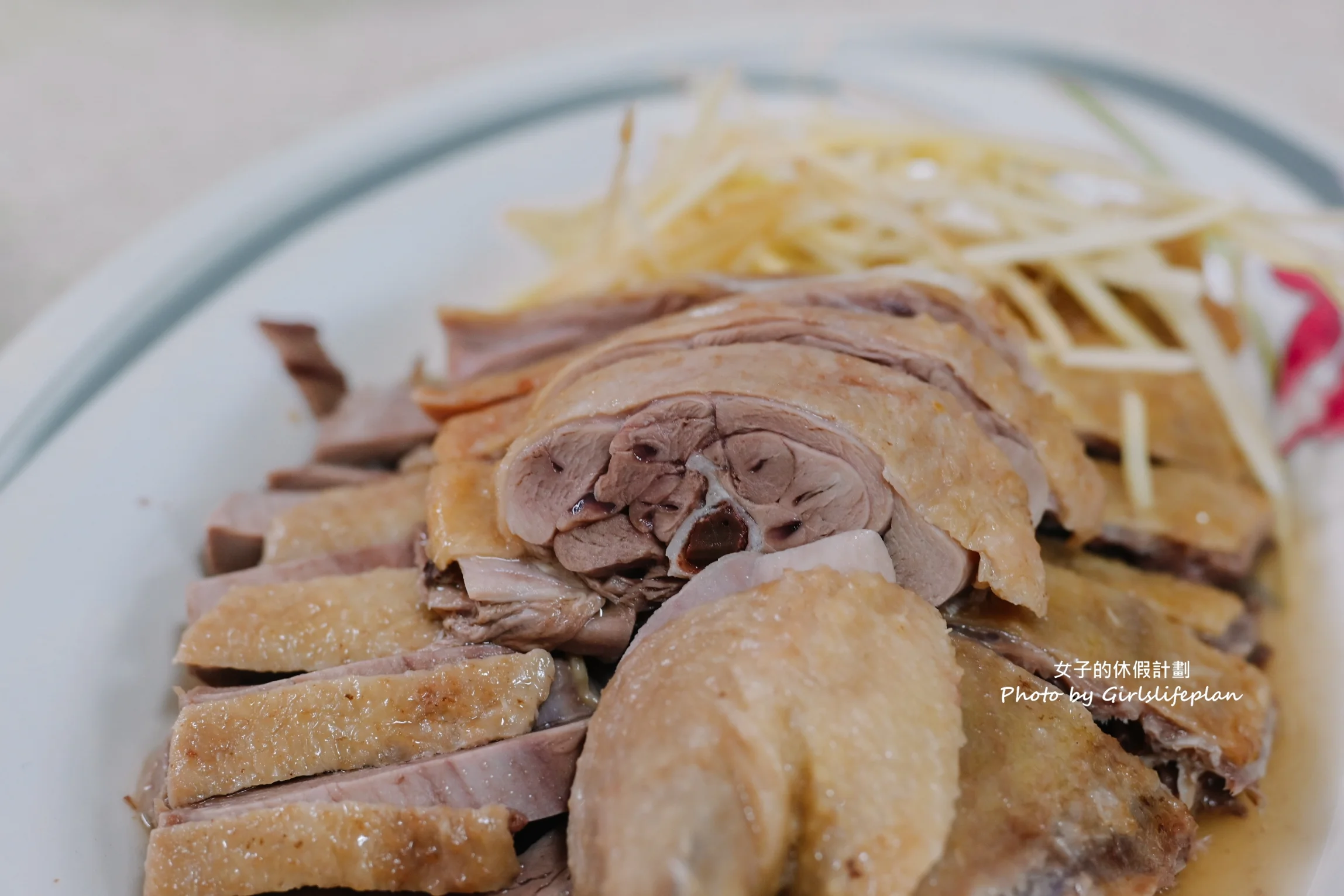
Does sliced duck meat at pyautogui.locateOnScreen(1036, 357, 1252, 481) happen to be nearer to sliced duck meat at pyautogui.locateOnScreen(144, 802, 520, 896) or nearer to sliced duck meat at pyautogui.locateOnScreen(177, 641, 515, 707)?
sliced duck meat at pyautogui.locateOnScreen(177, 641, 515, 707)

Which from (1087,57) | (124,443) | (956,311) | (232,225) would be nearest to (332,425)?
(124,443)

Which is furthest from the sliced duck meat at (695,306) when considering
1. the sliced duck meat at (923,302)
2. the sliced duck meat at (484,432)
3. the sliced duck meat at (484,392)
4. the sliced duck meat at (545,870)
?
the sliced duck meat at (545,870)

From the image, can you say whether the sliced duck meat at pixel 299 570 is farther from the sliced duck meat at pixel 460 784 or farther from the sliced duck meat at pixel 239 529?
the sliced duck meat at pixel 460 784

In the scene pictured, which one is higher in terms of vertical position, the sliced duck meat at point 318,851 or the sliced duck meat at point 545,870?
the sliced duck meat at point 318,851

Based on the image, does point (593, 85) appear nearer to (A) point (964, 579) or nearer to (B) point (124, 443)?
(B) point (124, 443)

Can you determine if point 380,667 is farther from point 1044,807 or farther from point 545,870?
point 1044,807

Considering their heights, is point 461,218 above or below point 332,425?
above
